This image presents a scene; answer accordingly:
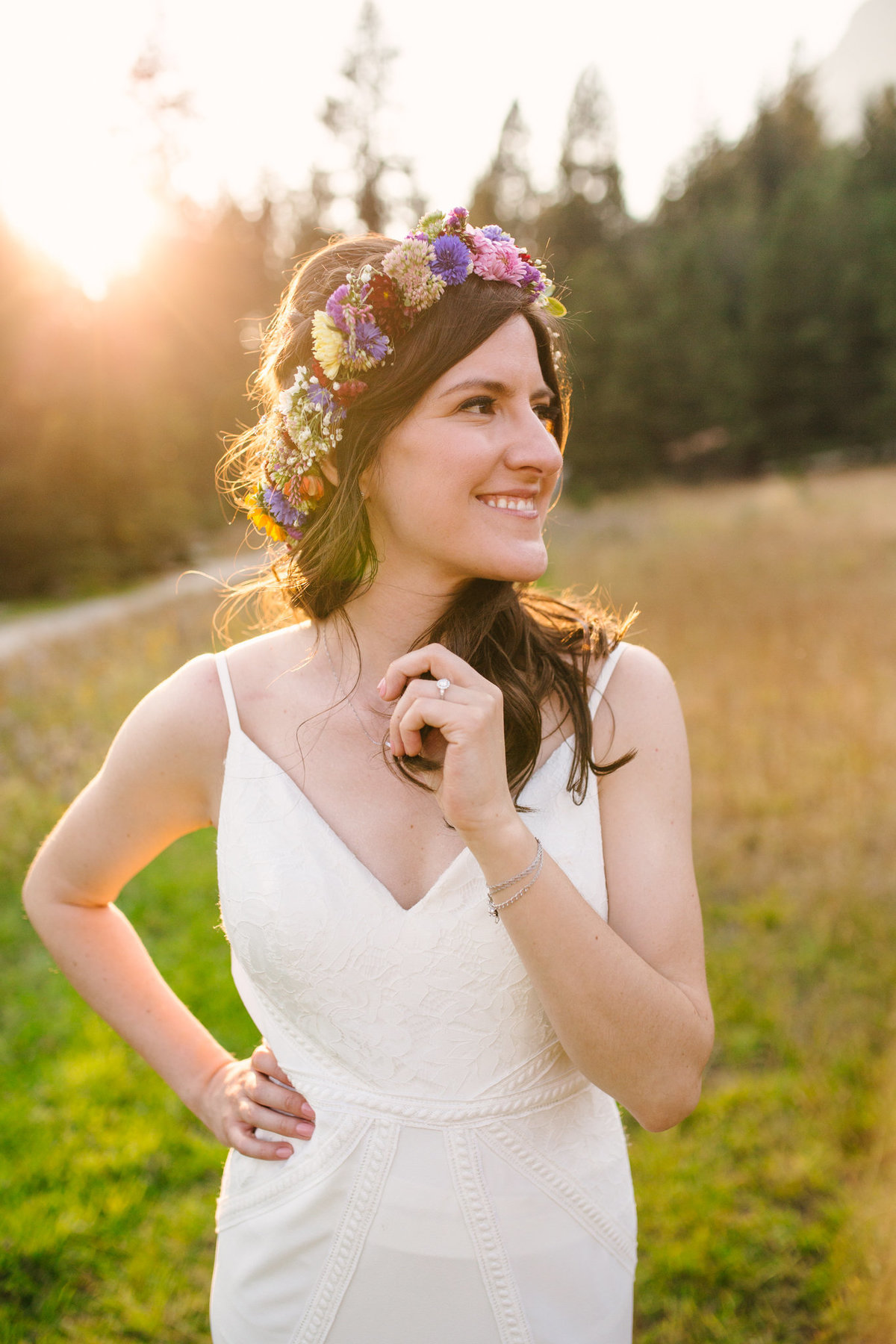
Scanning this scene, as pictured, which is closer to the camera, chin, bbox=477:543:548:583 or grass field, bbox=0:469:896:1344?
chin, bbox=477:543:548:583

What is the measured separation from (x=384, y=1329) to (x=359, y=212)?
38.0 meters

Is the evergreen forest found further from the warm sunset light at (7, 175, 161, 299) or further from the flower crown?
the flower crown

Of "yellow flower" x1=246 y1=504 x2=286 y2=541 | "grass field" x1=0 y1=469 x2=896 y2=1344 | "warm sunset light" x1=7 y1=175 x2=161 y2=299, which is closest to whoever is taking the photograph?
"yellow flower" x1=246 y1=504 x2=286 y2=541

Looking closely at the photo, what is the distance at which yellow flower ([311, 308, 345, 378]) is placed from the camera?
1.97 meters

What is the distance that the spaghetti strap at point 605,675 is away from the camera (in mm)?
1996

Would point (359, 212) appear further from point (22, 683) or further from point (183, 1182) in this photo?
point (183, 1182)

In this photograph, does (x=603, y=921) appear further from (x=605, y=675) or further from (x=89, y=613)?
(x=89, y=613)

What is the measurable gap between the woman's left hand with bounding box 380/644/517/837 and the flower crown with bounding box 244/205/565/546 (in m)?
0.73

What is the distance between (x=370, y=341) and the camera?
1.94 metres

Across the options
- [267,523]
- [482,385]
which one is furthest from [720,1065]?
[482,385]

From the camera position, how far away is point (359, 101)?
33.7 meters

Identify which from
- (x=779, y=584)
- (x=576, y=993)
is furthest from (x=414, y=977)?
(x=779, y=584)

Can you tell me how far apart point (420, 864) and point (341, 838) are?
18 centimetres

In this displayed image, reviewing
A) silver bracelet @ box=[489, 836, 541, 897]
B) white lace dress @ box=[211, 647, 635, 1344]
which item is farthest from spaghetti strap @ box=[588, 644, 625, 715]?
silver bracelet @ box=[489, 836, 541, 897]
